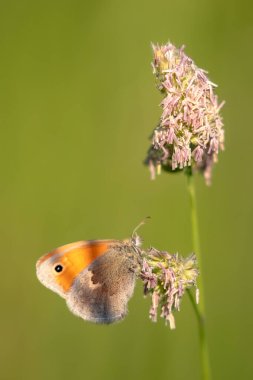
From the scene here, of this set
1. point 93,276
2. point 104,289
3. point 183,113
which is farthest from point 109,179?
point 183,113

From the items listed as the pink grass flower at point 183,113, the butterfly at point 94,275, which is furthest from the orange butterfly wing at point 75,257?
the pink grass flower at point 183,113

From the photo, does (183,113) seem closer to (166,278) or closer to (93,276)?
(166,278)

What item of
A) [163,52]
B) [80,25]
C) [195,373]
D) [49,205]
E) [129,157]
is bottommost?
[195,373]

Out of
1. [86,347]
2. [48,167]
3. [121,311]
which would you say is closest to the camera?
[121,311]

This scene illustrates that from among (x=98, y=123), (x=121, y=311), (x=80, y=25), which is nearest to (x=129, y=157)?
(x=98, y=123)

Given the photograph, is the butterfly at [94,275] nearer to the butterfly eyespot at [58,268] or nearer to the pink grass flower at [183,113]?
the butterfly eyespot at [58,268]

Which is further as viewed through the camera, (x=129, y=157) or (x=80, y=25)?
(x=80, y=25)

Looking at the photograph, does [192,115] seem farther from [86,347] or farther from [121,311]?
[86,347]
